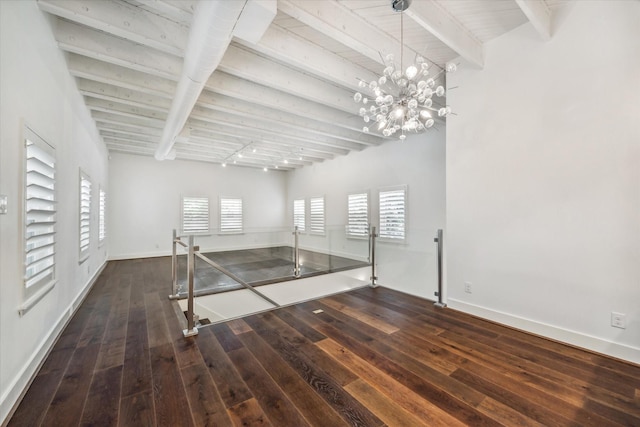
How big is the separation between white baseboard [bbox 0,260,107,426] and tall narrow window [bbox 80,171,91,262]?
0.94 metres

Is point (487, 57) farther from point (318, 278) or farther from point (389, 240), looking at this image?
point (318, 278)

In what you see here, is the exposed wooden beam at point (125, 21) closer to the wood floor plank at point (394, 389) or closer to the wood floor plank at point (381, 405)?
the wood floor plank at point (394, 389)

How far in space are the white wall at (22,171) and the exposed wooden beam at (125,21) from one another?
219 mm

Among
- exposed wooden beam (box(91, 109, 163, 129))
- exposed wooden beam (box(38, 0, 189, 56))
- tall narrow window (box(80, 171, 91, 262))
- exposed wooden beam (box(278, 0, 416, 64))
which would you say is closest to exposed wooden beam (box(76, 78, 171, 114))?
exposed wooden beam (box(91, 109, 163, 129))

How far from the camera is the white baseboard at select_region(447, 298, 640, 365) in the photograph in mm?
2191

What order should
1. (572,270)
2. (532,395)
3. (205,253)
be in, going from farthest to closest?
(205,253) → (572,270) → (532,395)

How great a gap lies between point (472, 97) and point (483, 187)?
1.15 meters

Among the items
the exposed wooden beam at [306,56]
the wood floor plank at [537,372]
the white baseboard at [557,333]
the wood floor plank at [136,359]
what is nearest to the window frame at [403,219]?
the white baseboard at [557,333]

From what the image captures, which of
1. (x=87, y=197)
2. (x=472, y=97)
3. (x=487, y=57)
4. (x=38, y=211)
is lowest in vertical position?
(x=38, y=211)

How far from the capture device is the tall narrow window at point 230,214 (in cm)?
845

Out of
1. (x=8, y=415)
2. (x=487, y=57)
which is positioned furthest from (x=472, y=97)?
(x=8, y=415)

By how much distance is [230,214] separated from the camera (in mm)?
8633

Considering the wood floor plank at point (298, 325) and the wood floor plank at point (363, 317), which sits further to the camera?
the wood floor plank at point (363, 317)

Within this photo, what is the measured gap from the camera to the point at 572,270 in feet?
8.03
